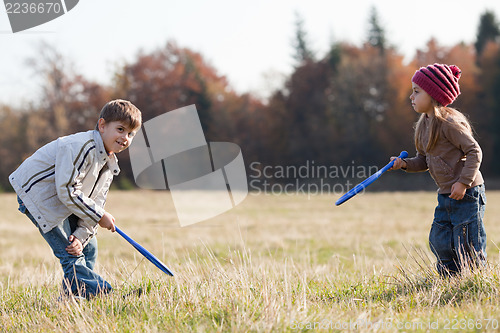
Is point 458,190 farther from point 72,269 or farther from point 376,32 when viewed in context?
point 376,32

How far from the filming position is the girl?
3936mm

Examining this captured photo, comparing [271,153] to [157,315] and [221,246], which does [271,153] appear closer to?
[221,246]

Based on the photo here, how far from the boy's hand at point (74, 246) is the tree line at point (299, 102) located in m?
29.8

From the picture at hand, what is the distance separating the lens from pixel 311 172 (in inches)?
1441

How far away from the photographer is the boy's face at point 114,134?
3.87 metres

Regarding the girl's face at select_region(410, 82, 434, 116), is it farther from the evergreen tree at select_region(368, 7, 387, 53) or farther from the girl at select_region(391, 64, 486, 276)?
the evergreen tree at select_region(368, 7, 387, 53)

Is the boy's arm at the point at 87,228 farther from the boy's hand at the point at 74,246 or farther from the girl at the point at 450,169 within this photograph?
the girl at the point at 450,169

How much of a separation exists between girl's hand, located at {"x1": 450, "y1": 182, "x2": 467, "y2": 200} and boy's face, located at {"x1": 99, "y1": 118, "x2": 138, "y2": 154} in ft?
8.49

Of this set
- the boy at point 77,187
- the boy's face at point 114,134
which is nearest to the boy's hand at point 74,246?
the boy at point 77,187

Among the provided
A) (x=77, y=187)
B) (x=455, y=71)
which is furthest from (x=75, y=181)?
(x=455, y=71)

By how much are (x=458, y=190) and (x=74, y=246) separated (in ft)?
9.86

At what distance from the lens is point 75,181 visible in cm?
367

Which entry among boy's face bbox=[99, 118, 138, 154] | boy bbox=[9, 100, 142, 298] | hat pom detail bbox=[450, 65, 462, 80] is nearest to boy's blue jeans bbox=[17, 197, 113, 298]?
boy bbox=[9, 100, 142, 298]

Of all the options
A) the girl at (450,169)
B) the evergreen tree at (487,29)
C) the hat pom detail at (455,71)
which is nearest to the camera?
the girl at (450,169)
